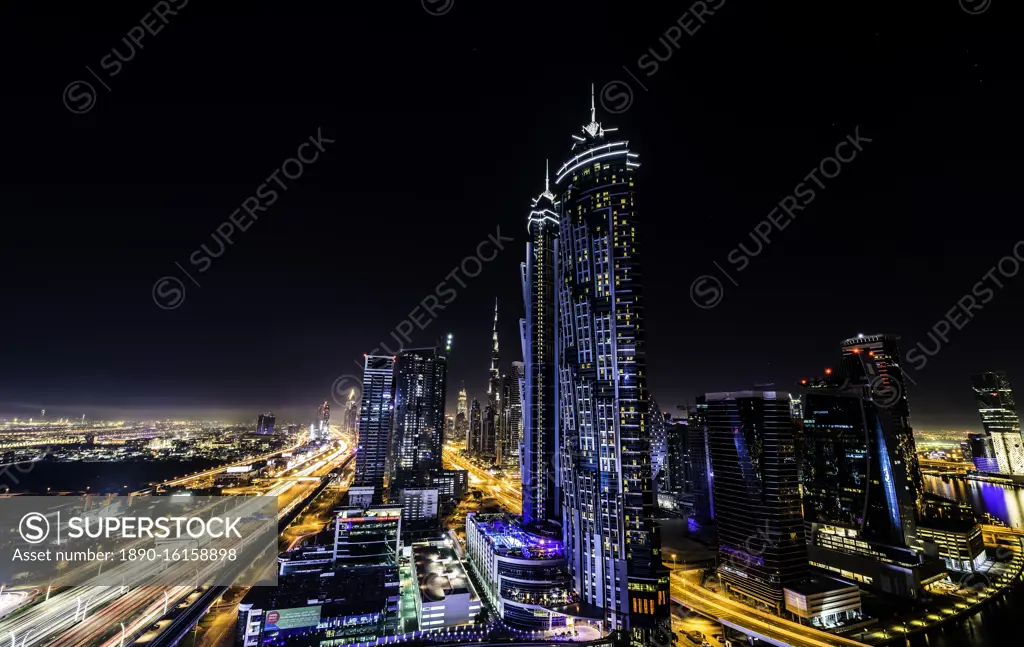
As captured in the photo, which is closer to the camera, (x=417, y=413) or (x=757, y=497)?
(x=757, y=497)

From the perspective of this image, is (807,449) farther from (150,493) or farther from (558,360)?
(150,493)

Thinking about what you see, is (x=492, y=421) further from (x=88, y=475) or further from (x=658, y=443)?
(x=88, y=475)

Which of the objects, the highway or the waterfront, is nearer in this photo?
the highway

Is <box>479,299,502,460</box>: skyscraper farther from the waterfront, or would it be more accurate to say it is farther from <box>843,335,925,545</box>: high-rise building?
the waterfront

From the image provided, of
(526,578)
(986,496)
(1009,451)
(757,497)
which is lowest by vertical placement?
(986,496)

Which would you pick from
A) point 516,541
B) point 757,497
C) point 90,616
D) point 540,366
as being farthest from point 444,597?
point 757,497

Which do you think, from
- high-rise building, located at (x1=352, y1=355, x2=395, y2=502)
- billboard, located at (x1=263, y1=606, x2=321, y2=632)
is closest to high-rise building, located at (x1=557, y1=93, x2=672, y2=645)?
billboard, located at (x1=263, y1=606, x2=321, y2=632)

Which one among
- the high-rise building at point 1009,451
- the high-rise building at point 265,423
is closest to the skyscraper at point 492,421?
the high-rise building at point 265,423

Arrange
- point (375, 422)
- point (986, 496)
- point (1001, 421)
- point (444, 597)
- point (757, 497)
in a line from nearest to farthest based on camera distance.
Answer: point (444, 597) → point (757, 497) → point (375, 422) → point (986, 496) → point (1001, 421)
